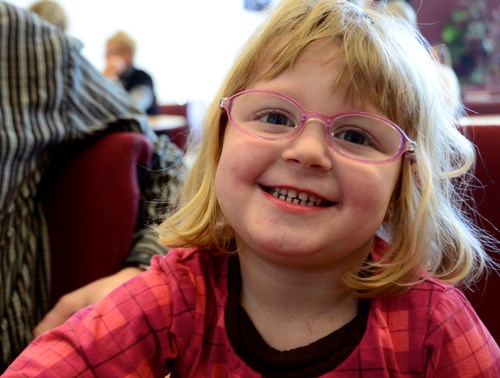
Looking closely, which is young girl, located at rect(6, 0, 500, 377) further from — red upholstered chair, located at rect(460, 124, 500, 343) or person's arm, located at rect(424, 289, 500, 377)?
red upholstered chair, located at rect(460, 124, 500, 343)

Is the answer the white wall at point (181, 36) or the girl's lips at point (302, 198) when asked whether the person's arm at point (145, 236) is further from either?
the white wall at point (181, 36)

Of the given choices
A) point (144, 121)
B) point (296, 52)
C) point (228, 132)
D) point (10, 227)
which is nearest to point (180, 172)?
point (144, 121)

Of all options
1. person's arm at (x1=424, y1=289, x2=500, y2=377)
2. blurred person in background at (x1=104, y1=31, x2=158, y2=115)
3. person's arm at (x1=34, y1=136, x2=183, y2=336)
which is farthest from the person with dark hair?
blurred person in background at (x1=104, y1=31, x2=158, y2=115)

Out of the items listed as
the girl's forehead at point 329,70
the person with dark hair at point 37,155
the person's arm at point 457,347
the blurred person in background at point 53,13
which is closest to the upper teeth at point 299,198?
the girl's forehead at point 329,70

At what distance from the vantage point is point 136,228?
1.36 m

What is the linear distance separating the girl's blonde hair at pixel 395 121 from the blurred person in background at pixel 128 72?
12.2 ft

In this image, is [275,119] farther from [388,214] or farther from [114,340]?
[114,340]

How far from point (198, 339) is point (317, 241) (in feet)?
0.77

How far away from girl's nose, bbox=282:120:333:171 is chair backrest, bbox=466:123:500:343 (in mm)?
399

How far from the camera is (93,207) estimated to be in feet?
4.37

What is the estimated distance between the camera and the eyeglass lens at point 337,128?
32.5 inches

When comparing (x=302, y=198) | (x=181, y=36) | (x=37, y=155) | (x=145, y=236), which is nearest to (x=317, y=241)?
(x=302, y=198)

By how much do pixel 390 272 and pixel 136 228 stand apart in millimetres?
626

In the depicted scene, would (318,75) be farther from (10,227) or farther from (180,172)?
(10,227)
